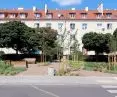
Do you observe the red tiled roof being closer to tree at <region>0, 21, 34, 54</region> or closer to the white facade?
the white facade

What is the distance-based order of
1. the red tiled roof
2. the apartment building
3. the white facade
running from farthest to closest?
the red tiled roof
the apartment building
the white facade

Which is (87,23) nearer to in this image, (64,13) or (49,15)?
(64,13)

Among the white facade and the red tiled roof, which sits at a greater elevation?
the red tiled roof

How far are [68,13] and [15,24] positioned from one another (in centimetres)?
3107

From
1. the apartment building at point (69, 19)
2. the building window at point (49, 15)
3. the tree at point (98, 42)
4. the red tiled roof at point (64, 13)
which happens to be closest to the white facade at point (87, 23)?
the apartment building at point (69, 19)

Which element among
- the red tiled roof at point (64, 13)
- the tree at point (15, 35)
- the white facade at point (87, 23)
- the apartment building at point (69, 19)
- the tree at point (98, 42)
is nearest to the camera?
the tree at point (15, 35)

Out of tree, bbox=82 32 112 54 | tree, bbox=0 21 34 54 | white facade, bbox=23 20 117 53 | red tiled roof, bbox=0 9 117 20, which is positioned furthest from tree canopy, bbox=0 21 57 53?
red tiled roof, bbox=0 9 117 20

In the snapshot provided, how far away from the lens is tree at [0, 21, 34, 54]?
2151 inches

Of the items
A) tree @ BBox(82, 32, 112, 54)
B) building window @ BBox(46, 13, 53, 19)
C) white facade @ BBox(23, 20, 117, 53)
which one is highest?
building window @ BBox(46, 13, 53, 19)

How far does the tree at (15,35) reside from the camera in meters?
54.6

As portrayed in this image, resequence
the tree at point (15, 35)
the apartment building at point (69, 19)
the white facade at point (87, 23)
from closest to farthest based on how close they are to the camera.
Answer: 1. the tree at point (15, 35)
2. the white facade at point (87, 23)
3. the apartment building at point (69, 19)

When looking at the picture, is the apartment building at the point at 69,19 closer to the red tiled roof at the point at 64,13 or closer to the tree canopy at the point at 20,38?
the red tiled roof at the point at 64,13

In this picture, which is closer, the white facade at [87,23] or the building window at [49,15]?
the white facade at [87,23]

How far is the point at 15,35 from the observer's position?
178 feet
